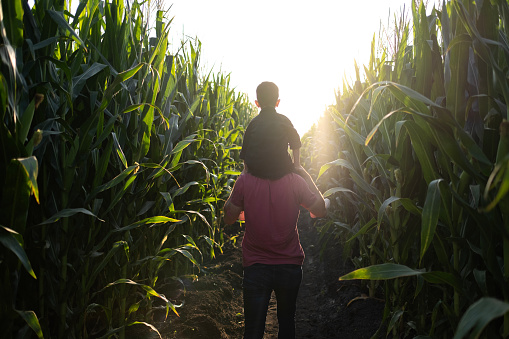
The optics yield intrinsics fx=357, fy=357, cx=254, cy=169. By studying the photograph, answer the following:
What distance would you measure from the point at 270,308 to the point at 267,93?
7.12 feet

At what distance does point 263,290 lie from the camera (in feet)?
6.22

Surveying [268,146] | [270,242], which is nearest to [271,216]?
[270,242]

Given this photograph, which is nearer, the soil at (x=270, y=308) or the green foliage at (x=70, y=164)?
the green foliage at (x=70, y=164)

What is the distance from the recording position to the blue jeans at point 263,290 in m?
1.88

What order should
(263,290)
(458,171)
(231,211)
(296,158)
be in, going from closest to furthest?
(458,171), (263,290), (231,211), (296,158)

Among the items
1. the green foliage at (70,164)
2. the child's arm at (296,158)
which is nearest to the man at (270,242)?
the child's arm at (296,158)

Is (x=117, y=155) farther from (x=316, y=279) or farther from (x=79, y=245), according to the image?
(x=316, y=279)

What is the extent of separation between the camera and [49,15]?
1.45 metres

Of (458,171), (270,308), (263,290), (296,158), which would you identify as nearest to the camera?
(458,171)

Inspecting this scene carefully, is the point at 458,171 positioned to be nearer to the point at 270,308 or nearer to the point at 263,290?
the point at 263,290

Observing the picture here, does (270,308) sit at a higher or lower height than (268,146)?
lower

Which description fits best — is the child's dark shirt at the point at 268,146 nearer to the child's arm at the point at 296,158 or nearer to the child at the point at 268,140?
the child at the point at 268,140

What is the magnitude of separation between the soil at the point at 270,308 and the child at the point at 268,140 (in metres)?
1.04

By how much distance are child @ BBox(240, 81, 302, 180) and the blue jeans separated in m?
0.50
